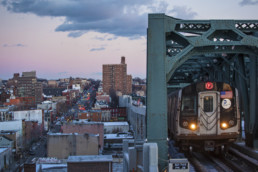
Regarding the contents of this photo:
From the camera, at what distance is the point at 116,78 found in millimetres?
190750

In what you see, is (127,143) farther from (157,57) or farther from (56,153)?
(56,153)

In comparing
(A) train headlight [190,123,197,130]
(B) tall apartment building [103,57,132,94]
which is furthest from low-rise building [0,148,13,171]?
(B) tall apartment building [103,57,132,94]

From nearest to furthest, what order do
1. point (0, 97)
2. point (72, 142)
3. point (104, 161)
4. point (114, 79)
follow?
point (104, 161), point (72, 142), point (0, 97), point (114, 79)

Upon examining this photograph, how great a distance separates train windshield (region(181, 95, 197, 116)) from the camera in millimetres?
12719

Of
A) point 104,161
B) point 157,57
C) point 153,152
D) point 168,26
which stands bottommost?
point 104,161

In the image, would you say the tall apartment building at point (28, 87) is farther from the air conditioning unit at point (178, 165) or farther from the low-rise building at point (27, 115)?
the air conditioning unit at point (178, 165)

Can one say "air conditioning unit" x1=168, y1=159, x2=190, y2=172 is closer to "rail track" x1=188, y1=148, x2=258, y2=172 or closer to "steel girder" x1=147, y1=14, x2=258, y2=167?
"steel girder" x1=147, y1=14, x2=258, y2=167

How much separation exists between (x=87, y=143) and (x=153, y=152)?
112ft

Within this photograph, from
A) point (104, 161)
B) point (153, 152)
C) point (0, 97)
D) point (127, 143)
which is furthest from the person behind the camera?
point (0, 97)

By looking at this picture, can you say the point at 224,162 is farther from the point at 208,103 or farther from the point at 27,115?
the point at 27,115

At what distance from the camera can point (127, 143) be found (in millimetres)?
12391

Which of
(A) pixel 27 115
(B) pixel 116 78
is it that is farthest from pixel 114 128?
(B) pixel 116 78

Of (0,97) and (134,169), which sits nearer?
(134,169)

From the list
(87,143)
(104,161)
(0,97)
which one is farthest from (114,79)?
(104,161)
